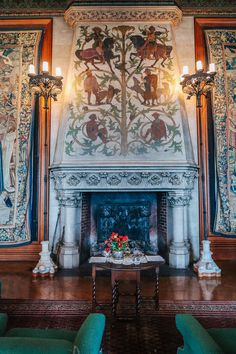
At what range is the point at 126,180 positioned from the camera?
17.7ft

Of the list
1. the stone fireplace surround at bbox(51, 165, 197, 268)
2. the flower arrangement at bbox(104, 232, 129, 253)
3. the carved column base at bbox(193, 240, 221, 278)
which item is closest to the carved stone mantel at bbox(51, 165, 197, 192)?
the stone fireplace surround at bbox(51, 165, 197, 268)

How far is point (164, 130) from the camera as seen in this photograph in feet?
18.0

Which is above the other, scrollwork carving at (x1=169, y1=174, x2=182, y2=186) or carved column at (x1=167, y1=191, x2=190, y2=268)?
scrollwork carving at (x1=169, y1=174, x2=182, y2=186)

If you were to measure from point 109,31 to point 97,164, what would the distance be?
2.89m

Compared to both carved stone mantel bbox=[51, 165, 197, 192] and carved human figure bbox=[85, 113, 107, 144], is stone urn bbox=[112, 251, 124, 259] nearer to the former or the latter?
carved stone mantel bbox=[51, 165, 197, 192]

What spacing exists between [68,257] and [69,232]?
0.49 m

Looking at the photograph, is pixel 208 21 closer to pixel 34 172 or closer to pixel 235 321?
pixel 34 172

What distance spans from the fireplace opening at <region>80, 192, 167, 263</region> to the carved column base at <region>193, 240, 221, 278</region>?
1.13 m

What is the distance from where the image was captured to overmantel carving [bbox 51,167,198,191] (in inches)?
210

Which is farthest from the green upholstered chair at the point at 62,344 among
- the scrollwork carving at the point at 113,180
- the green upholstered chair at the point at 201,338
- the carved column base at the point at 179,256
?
the carved column base at the point at 179,256

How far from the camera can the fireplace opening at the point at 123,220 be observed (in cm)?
609

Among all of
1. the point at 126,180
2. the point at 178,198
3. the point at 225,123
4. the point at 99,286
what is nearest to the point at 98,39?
the point at 126,180

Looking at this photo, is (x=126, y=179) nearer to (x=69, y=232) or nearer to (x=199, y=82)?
(x=69, y=232)

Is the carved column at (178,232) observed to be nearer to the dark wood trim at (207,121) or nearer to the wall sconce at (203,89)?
the wall sconce at (203,89)
